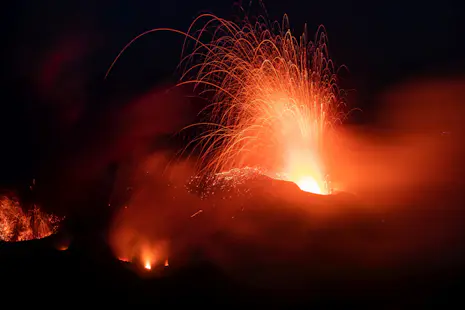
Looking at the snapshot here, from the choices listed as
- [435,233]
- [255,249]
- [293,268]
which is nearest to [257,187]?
[255,249]

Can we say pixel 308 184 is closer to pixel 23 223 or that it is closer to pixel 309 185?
pixel 309 185

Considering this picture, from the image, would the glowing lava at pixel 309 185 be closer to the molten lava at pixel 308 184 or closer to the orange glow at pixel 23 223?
the molten lava at pixel 308 184

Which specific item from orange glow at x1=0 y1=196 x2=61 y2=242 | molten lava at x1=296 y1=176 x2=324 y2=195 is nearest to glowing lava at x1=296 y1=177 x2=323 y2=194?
molten lava at x1=296 y1=176 x2=324 y2=195

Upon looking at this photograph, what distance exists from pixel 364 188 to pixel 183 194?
18.1ft

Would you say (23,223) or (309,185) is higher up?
(309,185)

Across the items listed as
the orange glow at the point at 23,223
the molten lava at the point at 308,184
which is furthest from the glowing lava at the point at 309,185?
the orange glow at the point at 23,223

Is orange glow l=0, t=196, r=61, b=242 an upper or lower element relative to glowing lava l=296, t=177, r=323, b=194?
lower

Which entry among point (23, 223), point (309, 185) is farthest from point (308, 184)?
point (23, 223)

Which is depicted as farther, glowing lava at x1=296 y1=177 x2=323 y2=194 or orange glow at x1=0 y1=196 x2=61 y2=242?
orange glow at x1=0 y1=196 x2=61 y2=242

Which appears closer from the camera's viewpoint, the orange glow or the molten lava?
the molten lava

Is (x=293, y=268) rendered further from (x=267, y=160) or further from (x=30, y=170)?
(x=30, y=170)

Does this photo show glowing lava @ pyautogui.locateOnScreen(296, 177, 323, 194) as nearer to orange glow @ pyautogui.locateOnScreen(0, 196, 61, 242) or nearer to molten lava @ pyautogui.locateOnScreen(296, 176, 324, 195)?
molten lava @ pyautogui.locateOnScreen(296, 176, 324, 195)

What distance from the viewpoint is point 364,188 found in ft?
39.9

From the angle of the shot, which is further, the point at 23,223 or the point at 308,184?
the point at 23,223
